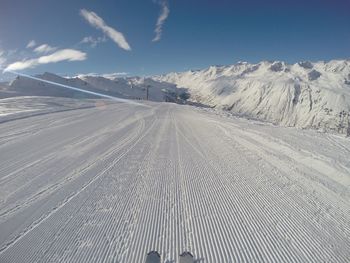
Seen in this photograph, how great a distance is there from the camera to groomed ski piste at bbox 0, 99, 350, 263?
4.54m

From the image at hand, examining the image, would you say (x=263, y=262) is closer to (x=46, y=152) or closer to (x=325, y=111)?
(x=46, y=152)

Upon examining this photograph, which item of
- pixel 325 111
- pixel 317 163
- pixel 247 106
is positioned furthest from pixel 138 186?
pixel 247 106

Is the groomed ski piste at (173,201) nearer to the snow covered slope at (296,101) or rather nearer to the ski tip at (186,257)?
the ski tip at (186,257)

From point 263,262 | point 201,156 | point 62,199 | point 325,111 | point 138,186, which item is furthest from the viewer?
point 325,111

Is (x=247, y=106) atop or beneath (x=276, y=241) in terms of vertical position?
beneath

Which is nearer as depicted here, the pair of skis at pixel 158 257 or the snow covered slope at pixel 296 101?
the pair of skis at pixel 158 257

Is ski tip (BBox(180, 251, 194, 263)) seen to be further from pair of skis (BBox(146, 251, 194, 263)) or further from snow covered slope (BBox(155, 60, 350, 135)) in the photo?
snow covered slope (BBox(155, 60, 350, 135))

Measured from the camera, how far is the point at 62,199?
620cm

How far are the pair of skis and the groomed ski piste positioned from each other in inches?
2.5

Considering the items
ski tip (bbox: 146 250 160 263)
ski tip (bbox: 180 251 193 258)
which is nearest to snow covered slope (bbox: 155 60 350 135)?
ski tip (bbox: 180 251 193 258)

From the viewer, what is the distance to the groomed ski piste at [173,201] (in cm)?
454

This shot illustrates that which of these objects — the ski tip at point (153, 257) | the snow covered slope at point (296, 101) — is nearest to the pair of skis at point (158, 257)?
the ski tip at point (153, 257)

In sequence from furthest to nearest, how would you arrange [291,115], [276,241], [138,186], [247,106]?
[247,106]
[291,115]
[138,186]
[276,241]

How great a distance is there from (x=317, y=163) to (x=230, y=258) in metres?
6.03
